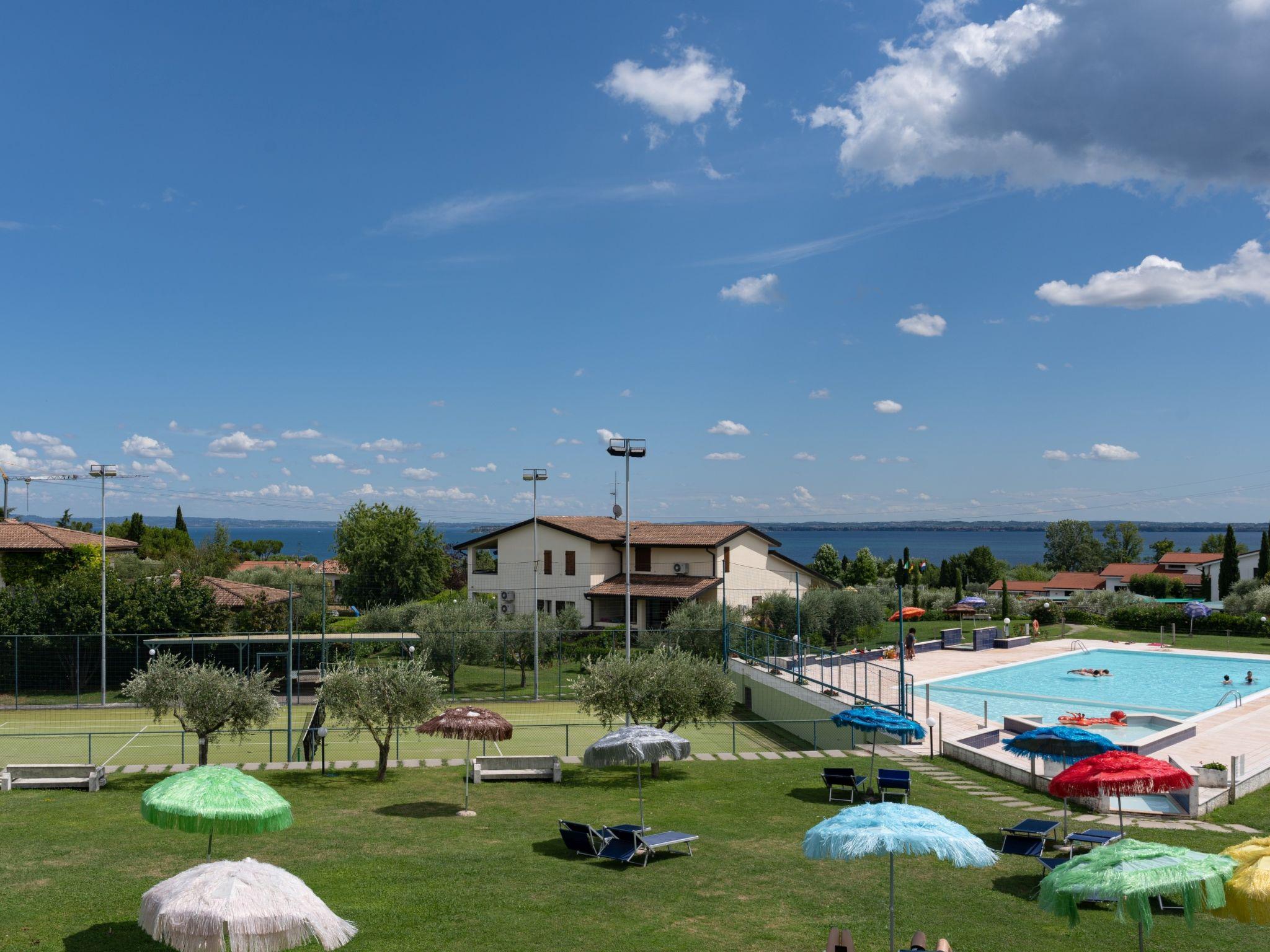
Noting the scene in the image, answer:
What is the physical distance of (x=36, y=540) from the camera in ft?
170

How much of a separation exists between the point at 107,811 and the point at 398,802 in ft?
18.8

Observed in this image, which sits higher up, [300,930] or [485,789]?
[300,930]

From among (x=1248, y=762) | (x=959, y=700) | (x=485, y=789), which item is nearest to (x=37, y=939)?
(x=485, y=789)

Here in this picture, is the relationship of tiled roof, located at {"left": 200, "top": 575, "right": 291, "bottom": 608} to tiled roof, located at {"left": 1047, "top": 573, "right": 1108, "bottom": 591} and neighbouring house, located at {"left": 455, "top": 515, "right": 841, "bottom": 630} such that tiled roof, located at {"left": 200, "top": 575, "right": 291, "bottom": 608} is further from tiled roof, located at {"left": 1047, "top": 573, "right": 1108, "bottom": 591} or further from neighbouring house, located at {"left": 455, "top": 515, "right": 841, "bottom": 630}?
tiled roof, located at {"left": 1047, "top": 573, "right": 1108, "bottom": 591}

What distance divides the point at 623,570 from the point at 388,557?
559 inches

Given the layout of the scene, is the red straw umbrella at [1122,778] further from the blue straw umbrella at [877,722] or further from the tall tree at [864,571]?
the tall tree at [864,571]

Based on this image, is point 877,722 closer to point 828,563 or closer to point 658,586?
point 658,586

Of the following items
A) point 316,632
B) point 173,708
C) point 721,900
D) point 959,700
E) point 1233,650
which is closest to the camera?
point 721,900

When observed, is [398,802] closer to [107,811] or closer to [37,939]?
[107,811]

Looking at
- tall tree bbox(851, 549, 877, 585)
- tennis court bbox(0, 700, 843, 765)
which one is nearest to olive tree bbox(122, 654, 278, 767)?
tennis court bbox(0, 700, 843, 765)

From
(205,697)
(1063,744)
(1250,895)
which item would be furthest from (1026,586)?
(1250,895)

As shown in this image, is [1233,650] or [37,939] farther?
[1233,650]

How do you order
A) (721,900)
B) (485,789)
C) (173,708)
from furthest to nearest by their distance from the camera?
(173,708)
(485,789)
(721,900)

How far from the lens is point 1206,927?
43.7ft
